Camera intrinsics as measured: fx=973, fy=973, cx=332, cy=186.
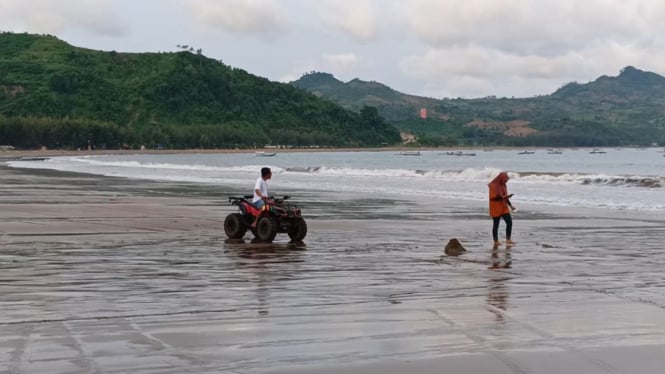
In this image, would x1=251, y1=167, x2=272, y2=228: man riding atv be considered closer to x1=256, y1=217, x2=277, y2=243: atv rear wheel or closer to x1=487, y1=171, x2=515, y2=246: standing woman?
x1=256, y1=217, x2=277, y2=243: atv rear wheel

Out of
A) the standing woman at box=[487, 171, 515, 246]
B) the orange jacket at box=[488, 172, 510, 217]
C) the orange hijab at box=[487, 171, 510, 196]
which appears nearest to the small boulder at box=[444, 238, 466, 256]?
the standing woman at box=[487, 171, 515, 246]

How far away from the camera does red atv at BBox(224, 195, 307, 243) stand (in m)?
17.8

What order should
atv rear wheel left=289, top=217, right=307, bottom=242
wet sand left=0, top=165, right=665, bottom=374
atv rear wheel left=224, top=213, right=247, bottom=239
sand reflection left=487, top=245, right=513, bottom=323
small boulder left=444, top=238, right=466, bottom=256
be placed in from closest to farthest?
wet sand left=0, top=165, right=665, bottom=374 → sand reflection left=487, top=245, right=513, bottom=323 → small boulder left=444, top=238, right=466, bottom=256 → atv rear wheel left=289, top=217, right=307, bottom=242 → atv rear wheel left=224, top=213, right=247, bottom=239

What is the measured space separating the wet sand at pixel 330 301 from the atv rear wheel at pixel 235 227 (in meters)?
0.48

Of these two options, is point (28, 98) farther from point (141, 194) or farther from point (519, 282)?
point (519, 282)

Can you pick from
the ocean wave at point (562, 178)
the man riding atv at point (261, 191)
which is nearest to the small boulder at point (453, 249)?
the man riding atv at point (261, 191)

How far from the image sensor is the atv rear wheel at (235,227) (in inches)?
717

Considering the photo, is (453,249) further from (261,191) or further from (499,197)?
(261,191)

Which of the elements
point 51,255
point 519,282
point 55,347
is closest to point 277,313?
point 55,347

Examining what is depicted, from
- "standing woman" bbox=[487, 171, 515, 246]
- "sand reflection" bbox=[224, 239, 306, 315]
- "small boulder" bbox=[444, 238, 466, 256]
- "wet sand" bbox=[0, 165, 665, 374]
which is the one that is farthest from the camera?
"standing woman" bbox=[487, 171, 515, 246]

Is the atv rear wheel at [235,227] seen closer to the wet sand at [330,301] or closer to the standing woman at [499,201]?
the wet sand at [330,301]

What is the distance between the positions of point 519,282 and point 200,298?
424cm

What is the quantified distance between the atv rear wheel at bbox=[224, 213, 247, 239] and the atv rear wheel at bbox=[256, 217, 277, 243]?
46 cm

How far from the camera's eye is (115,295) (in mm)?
10844
